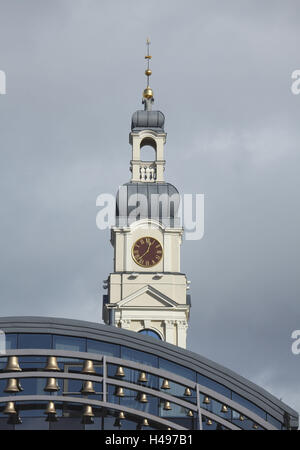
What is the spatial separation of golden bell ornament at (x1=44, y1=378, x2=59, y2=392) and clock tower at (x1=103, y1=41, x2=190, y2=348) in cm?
4400

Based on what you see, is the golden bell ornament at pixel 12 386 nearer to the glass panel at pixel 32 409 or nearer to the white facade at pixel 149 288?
the glass panel at pixel 32 409

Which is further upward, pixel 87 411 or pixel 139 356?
pixel 139 356

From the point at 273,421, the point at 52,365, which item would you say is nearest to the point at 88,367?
the point at 52,365

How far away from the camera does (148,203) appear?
96688 millimetres

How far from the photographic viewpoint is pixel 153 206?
96.4 m

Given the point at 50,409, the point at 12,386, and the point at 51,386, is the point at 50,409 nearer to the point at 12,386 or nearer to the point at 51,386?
the point at 51,386

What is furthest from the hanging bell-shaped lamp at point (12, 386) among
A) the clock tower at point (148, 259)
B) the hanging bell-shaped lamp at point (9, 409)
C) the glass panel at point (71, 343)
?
the clock tower at point (148, 259)

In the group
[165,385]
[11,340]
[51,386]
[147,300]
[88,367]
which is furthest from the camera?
[147,300]

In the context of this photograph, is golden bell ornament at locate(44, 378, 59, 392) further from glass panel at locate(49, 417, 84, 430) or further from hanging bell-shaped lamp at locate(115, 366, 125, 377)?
glass panel at locate(49, 417, 84, 430)

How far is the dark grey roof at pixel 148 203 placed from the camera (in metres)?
96.1

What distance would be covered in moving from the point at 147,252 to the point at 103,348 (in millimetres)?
44864

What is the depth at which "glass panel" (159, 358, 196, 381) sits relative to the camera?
50625 mm

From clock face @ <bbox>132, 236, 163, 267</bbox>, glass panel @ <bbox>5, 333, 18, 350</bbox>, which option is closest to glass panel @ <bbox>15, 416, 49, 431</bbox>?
glass panel @ <bbox>5, 333, 18, 350</bbox>

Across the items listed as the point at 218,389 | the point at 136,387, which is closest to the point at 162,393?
the point at 136,387
